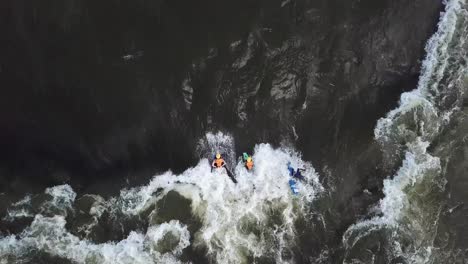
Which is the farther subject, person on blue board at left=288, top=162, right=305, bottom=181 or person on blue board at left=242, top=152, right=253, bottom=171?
person on blue board at left=288, top=162, right=305, bottom=181

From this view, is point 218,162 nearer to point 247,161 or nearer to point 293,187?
point 247,161

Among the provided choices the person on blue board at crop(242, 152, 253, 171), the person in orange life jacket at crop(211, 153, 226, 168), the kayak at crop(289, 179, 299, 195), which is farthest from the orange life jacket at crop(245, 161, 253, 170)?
the kayak at crop(289, 179, 299, 195)

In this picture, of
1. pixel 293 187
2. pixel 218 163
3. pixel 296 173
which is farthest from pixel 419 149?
pixel 218 163

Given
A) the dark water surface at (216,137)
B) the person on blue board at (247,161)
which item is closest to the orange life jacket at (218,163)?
the dark water surface at (216,137)

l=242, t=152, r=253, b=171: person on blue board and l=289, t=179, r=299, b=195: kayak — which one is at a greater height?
l=242, t=152, r=253, b=171: person on blue board

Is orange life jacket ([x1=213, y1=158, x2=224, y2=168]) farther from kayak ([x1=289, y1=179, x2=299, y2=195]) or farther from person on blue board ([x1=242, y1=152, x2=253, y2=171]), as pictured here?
kayak ([x1=289, y1=179, x2=299, y2=195])

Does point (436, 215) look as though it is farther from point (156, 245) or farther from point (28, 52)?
point (28, 52)

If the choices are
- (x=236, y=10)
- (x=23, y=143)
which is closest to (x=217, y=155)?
(x=236, y=10)
